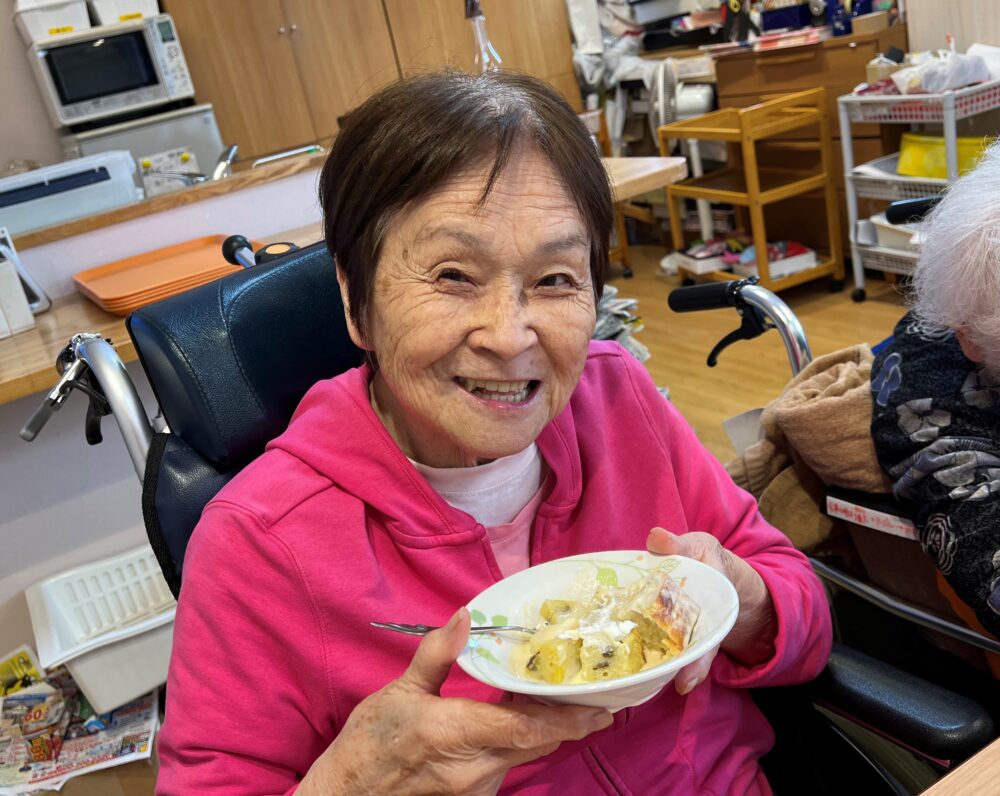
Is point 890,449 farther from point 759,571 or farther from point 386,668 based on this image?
point 386,668

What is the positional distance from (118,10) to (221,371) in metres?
4.35

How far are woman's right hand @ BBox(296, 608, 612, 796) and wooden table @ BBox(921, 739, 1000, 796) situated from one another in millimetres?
241

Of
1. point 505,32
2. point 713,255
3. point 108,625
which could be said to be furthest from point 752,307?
point 505,32

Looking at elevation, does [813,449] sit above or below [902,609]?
above

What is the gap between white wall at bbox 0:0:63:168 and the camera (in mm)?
4902

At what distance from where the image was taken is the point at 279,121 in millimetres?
5234

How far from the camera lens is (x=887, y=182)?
376 cm

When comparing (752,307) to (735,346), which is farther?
(735,346)

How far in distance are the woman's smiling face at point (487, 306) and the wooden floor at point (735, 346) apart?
240cm

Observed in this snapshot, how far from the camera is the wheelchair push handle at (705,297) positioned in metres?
1.54

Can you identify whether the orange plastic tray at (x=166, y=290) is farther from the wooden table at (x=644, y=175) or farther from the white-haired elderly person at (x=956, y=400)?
the white-haired elderly person at (x=956, y=400)

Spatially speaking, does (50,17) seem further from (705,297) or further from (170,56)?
(705,297)

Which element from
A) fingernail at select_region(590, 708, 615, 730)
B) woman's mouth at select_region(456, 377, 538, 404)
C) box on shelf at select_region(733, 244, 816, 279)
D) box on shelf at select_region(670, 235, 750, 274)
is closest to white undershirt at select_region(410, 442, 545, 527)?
woman's mouth at select_region(456, 377, 538, 404)

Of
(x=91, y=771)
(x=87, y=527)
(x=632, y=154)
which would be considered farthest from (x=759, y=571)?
(x=632, y=154)
